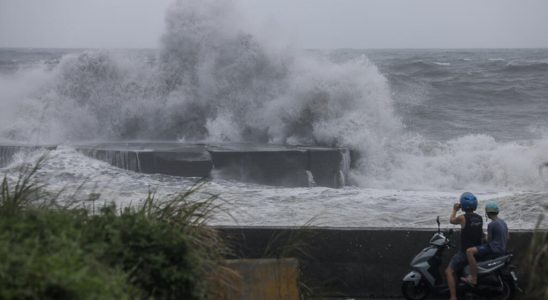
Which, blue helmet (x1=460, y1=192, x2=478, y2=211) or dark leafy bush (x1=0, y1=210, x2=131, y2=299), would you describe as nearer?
dark leafy bush (x1=0, y1=210, x2=131, y2=299)

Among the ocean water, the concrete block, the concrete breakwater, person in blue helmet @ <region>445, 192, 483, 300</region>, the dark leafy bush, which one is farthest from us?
the ocean water

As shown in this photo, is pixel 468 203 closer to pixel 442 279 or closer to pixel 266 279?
pixel 442 279

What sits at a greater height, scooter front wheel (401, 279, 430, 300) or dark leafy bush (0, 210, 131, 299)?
dark leafy bush (0, 210, 131, 299)

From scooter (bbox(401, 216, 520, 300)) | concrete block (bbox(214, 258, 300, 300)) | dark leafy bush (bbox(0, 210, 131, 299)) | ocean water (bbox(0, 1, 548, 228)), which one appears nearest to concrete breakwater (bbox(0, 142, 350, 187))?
ocean water (bbox(0, 1, 548, 228))

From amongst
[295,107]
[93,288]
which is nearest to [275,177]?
[295,107]

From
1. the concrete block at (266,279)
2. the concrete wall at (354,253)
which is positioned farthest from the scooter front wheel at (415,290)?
the concrete block at (266,279)

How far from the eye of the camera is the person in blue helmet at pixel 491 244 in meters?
6.00

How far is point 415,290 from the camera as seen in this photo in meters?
6.26

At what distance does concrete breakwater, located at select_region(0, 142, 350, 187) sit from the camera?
41.9 feet

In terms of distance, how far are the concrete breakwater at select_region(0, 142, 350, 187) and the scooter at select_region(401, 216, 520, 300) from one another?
20.7ft

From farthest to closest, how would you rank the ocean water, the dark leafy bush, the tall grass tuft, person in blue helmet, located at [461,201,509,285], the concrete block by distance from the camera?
1. the ocean water
2. person in blue helmet, located at [461,201,509,285]
3. the concrete block
4. the tall grass tuft
5. the dark leafy bush

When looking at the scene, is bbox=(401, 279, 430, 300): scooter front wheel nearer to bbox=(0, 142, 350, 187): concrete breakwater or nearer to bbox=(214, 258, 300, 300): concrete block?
bbox=(214, 258, 300, 300): concrete block

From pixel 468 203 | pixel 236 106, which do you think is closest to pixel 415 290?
pixel 468 203

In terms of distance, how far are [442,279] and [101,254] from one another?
12.8ft
